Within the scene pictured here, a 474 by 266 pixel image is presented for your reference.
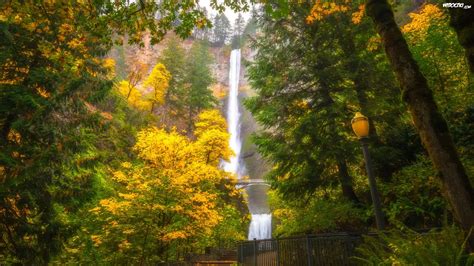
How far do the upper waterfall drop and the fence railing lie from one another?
1130 inches

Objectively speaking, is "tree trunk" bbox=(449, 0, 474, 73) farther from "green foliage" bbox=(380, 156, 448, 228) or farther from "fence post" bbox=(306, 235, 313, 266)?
"green foliage" bbox=(380, 156, 448, 228)

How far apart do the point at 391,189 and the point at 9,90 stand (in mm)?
11186

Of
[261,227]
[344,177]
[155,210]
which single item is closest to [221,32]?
[261,227]

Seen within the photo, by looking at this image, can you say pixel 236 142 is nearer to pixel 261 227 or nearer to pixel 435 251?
pixel 261 227

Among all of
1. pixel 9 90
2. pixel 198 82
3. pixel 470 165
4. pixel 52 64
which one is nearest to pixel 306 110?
pixel 470 165

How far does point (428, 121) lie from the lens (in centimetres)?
386

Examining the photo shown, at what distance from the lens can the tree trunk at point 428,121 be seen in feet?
11.9

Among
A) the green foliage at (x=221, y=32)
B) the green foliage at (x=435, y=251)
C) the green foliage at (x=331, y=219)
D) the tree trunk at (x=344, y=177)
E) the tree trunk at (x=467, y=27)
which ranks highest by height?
the green foliage at (x=221, y=32)

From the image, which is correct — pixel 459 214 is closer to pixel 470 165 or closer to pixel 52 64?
pixel 470 165

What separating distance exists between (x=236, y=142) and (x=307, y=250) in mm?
44963

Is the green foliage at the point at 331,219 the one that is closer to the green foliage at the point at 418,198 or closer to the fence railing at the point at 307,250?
the green foliage at the point at 418,198

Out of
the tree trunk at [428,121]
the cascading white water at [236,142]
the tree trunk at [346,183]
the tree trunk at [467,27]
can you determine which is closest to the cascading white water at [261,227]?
the cascading white water at [236,142]

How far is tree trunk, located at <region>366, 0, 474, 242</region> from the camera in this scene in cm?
362

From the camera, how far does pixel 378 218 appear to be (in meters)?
6.20
